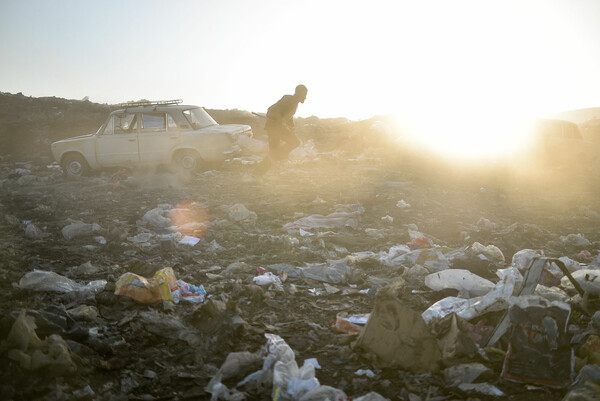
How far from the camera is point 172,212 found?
708cm

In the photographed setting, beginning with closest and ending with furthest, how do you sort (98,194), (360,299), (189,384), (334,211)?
(189,384) → (360,299) → (334,211) → (98,194)

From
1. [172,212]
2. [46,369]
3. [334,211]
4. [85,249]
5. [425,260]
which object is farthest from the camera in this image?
[334,211]

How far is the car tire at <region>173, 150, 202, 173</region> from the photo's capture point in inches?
417

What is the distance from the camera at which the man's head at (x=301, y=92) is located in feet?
31.4

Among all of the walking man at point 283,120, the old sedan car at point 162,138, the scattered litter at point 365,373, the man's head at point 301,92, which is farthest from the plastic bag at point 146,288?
the old sedan car at point 162,138

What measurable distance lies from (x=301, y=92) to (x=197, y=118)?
2785mm

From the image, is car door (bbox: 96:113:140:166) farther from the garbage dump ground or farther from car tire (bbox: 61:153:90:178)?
the garbage dump ground

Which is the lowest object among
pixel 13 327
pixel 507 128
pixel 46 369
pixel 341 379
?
pixel 341 379

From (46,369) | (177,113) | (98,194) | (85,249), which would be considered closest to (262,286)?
(46,369)

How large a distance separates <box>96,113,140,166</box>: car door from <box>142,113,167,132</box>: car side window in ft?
0.74

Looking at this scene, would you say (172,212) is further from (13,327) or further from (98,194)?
(13,327)

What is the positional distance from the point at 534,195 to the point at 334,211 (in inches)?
198

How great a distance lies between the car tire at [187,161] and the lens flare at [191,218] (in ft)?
9.05

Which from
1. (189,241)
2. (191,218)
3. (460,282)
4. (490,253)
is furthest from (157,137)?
(460,282)
